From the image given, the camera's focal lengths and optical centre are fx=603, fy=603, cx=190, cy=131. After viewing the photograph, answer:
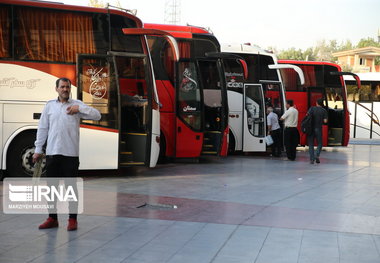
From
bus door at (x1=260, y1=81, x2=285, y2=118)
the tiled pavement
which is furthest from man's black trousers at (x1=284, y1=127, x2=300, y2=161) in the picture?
the tiled pavement

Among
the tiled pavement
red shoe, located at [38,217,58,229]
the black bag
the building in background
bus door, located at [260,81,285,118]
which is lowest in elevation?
the tiled pavement

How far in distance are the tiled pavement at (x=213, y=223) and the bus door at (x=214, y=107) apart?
9.34 ft

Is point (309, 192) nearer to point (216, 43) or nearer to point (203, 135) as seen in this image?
point (203, 135)

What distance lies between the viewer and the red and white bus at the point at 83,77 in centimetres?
1252

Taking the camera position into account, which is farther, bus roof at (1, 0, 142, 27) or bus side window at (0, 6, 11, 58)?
bus roof at (1, 0, 142, 27)

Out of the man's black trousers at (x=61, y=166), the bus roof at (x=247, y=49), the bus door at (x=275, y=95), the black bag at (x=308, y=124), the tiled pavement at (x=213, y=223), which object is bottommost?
the tiled pavement at (x=213, y=223)

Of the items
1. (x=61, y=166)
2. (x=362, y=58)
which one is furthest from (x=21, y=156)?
(x=362, y=58)

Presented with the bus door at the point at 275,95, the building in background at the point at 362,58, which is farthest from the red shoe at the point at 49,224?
the building in background at the point at 362,58

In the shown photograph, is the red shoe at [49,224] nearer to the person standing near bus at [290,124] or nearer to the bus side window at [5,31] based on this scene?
the bus side window at [5,31]

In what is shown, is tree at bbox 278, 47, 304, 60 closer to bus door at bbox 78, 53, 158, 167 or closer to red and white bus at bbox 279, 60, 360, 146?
red and white bus at bbox 279, 60, 360, 146

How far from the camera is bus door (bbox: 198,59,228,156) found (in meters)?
17.2

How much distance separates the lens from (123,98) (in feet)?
44.9

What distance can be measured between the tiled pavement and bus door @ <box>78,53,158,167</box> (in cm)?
73

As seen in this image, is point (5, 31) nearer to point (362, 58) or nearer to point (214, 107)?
point (214, 107)
